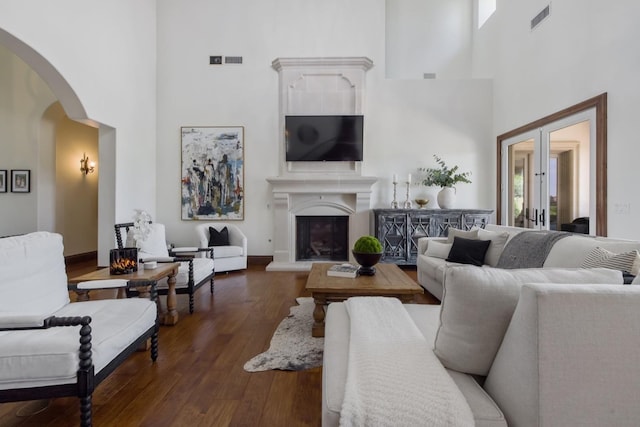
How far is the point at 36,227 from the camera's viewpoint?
561cm

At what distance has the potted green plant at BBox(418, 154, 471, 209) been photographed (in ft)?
19.5

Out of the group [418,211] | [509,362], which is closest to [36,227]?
[418,211]

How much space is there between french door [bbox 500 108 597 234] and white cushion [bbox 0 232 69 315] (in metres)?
4.96

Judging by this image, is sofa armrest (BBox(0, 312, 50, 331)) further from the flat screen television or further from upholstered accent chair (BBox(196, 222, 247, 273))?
the flat screen television

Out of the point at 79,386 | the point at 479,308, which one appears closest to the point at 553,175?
the point at 479,308

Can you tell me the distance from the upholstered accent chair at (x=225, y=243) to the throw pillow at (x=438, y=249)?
291cm

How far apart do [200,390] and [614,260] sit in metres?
2.49

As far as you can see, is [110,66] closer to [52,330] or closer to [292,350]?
[52,330]

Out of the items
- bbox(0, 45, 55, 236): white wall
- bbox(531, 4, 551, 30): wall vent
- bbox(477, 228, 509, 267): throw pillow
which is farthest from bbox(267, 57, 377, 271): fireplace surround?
bbox(0, 45, 55, 236): white wall

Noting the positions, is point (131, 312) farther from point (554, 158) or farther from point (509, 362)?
point (554, 158)

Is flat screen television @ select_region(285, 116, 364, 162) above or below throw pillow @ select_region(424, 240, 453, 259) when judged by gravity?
above

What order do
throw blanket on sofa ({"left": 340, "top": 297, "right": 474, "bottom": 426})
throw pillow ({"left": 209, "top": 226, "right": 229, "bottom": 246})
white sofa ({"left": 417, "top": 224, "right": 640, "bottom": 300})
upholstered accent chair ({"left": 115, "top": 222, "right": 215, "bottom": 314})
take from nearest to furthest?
throw blanket on sofa ({"left": 340, "top": 297, "right": 474, "bottom": 426}), white sofa ({"left": 417, "top": 224, "right": 640, "bottom": 300}), upholstered accent chair ({"left": 115, "top": 222, "right": 215, "bottom": 314}), throw pillow ({"left": 209, "top": 226, "right": 229, "bottom": 246})

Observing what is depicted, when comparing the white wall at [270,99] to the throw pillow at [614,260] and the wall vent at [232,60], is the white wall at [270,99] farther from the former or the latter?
the throw pillow at [614,260]

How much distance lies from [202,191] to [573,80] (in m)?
5.72
